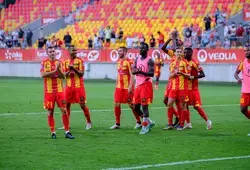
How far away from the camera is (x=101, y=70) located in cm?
4147

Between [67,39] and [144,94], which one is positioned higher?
[67,39]

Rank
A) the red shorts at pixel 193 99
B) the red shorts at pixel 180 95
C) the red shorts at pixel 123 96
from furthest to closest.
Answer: the red shorts at pixel 123 96 → the red shorts at pixel 193 99 → the red shorts at pixel 180 95

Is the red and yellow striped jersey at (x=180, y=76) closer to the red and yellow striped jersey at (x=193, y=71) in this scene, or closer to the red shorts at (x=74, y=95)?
the red and yellow striped jersey at (x=193, y=71)

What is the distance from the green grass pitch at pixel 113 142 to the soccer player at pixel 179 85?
1.74 ft

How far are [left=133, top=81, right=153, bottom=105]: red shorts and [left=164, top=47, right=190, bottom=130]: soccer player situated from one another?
1015mm

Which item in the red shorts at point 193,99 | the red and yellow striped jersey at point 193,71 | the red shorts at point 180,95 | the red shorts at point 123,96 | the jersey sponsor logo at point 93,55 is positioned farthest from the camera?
the jersey sponsor logo at point 93,55

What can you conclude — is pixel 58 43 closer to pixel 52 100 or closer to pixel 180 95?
pixel 180 95

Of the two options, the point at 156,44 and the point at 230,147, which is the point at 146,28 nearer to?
the point at 156,44

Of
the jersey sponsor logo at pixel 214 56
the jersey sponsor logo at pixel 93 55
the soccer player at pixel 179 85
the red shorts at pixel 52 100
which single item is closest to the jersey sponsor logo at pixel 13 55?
the jersey sponsor logo at pixel 93 55

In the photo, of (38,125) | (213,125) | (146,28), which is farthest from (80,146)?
(146,28)

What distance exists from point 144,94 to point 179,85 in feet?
4.29

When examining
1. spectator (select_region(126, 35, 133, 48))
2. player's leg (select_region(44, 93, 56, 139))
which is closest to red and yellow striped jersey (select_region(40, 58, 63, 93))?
player's leg (select_region(44, 93, 56, 139))

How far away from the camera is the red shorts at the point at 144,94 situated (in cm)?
1597

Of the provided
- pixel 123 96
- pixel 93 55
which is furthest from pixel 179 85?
pixel 93 55
